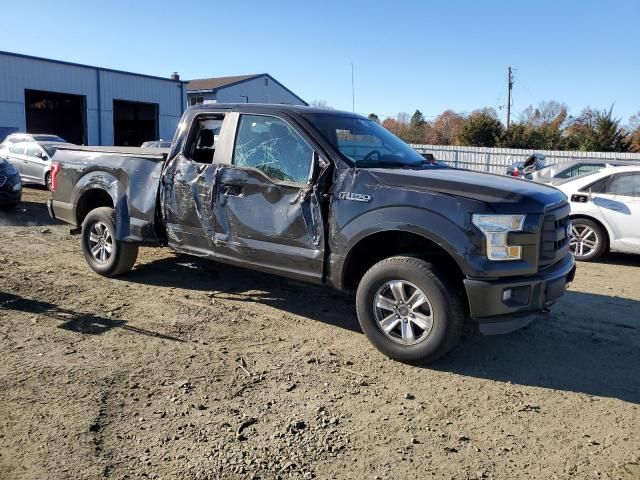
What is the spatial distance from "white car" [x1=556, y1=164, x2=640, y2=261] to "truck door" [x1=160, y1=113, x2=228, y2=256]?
18.4 feet

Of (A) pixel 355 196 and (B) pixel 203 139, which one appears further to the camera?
(B) pixel 203 139

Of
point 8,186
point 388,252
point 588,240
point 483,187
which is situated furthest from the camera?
point 8,186

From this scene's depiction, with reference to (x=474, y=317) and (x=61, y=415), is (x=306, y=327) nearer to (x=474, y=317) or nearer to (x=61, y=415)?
(x=474, y=317)

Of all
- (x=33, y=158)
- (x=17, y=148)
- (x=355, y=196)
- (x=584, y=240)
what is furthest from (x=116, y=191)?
(x=17, y=148)

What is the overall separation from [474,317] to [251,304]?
2.52 m

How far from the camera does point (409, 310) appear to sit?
4379mm

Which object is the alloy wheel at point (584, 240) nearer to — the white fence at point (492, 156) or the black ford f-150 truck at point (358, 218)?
the black ford f-150 truck at point (358, 218)

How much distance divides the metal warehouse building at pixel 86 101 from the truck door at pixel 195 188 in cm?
2119

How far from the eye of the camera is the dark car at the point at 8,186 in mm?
11375

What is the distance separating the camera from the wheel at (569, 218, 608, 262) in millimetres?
8508

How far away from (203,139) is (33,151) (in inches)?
487

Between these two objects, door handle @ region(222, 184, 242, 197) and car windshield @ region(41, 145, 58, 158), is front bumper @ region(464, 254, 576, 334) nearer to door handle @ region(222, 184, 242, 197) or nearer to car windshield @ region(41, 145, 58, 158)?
door handle @ region(222, 184, 242, 197)

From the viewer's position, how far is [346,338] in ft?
16.4

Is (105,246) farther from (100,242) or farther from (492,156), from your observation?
(492,156)
